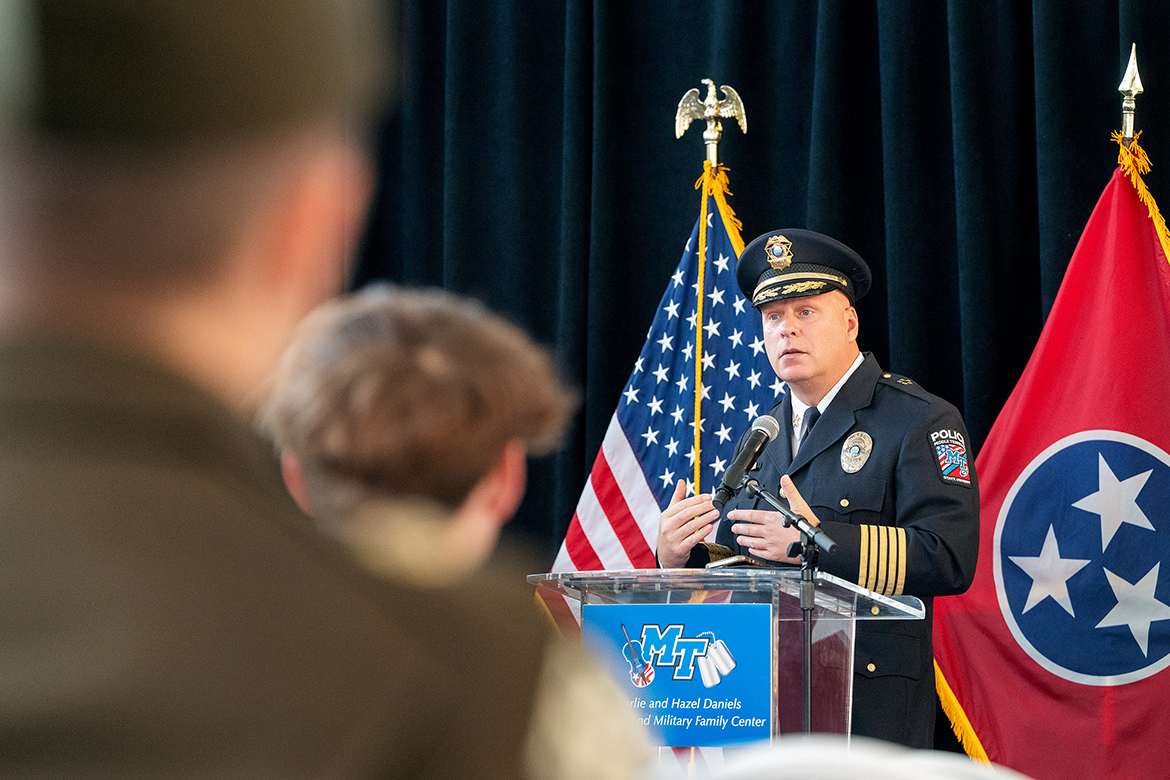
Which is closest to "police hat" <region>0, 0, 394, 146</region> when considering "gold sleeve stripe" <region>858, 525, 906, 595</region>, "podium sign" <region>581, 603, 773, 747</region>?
"podium sign" <region>581, 603, 773, 747</region>

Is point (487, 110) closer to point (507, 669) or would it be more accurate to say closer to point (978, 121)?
point (978, 121)

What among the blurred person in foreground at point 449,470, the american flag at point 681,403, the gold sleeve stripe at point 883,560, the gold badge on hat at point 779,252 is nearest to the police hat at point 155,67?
the blurred person in foreground at point 449,470

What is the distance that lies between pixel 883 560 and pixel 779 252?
909 mm

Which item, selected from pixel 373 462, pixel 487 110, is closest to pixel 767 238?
pixel 487 110

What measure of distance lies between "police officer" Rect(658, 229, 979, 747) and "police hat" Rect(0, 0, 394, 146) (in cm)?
199

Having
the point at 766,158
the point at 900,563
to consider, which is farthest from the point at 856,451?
the point at 766,158

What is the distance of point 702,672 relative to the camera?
1.96 m

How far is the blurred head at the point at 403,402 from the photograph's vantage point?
1.68 ft

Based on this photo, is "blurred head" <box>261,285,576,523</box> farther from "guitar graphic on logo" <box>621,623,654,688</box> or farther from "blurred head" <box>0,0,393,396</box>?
"guitar graphic on logo" <box>621,623,654,688</box>

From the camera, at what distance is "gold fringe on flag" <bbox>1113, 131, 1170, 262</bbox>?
3.18 meters

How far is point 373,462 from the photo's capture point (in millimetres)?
511

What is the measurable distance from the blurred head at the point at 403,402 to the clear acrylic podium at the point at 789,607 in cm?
151

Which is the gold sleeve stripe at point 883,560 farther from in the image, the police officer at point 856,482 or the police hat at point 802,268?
the police hat at point 802,268

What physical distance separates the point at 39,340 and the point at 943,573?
2262mm
